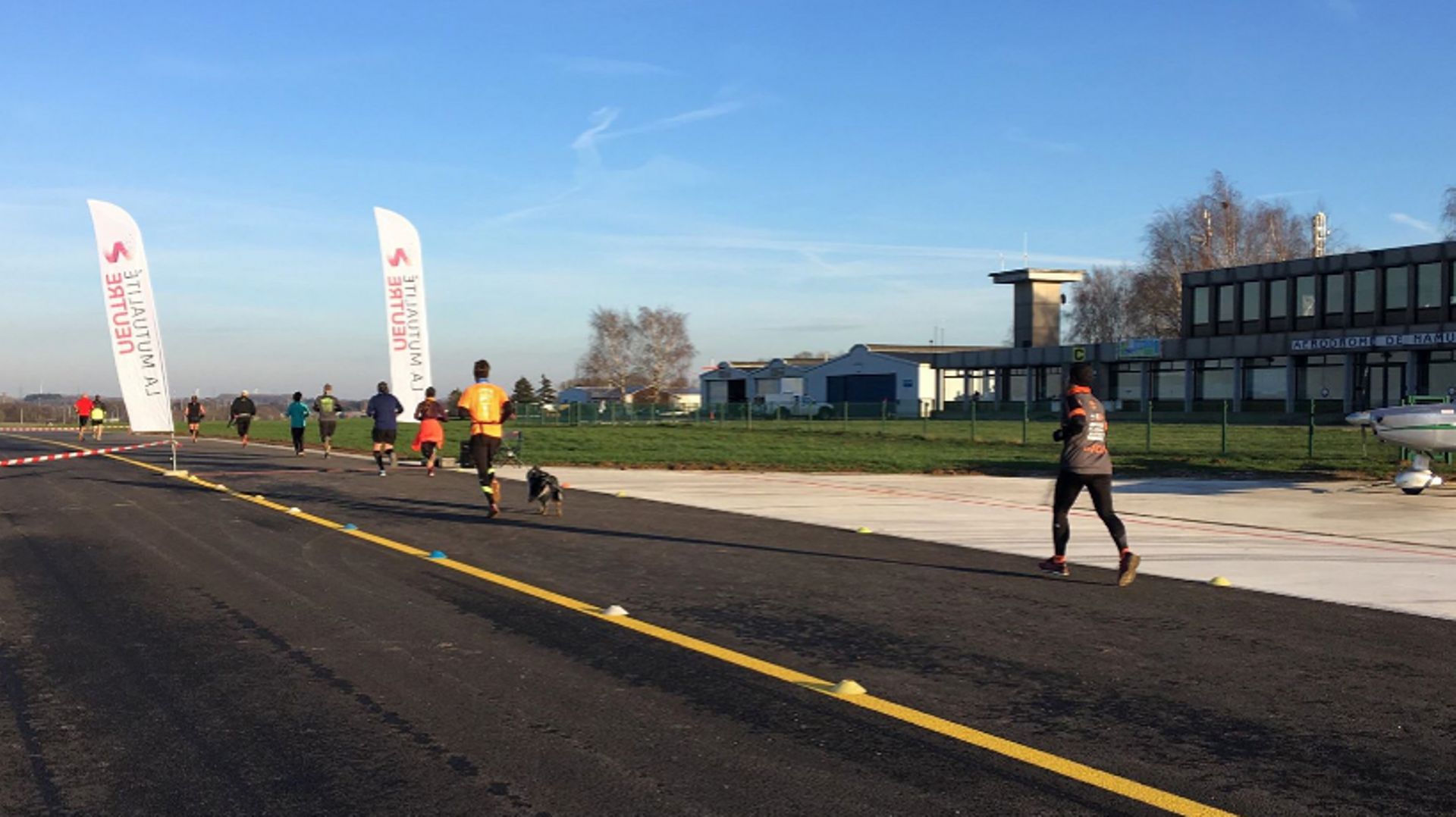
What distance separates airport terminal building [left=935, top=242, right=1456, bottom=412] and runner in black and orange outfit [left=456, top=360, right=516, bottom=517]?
1853 inches

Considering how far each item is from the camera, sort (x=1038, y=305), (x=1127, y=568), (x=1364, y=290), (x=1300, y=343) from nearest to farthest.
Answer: (x=1127, y=568) → (x=1364, y=290) → (x=1300, y=343) → (x=1038, y=305)

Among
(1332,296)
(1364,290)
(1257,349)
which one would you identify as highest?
(1364,290)

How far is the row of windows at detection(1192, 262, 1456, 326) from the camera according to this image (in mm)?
51562

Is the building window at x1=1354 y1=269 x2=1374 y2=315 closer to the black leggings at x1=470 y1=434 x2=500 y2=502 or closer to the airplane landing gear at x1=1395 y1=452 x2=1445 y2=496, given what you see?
the airplane landing gear at x1=1395 y1=452 x2=1445 y2=496

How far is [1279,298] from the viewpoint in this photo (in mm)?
58344

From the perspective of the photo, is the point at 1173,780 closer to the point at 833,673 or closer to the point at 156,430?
the point at 833,673

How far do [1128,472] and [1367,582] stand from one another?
1407cm

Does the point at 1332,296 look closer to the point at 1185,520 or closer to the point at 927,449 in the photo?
the point at 927,449

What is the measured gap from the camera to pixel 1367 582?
977cm

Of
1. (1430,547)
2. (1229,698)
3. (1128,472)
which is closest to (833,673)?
(1229,698)

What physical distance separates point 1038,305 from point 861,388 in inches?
553

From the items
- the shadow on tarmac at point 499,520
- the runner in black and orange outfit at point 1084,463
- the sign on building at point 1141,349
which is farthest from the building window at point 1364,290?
the runner in black and orange outfit at point 1084,463

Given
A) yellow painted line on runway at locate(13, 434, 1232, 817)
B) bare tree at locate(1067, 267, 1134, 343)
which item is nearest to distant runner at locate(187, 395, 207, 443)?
yellow painted line on runway at locate(13, 434, 1232, 817)

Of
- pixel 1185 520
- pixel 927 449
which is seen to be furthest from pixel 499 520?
pixel 927 449
